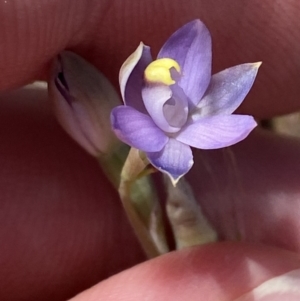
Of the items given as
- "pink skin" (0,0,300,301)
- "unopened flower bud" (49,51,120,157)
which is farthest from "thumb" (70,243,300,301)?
"unopened flower bud" (49,51,120,157)

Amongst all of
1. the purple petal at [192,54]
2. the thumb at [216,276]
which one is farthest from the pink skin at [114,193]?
the purple petal at [192,54]

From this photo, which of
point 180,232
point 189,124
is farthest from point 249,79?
point 180,232

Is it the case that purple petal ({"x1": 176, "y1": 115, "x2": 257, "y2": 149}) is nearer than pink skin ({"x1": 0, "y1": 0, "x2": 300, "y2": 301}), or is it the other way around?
purple petal ({"x1": 176, "y1": 115, "x2": 257, "y2": 149})


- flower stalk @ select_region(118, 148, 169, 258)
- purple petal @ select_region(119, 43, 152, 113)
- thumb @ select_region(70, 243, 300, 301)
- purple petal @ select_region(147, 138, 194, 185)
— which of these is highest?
purple petal @ select_region(119, 43, 152, 113)

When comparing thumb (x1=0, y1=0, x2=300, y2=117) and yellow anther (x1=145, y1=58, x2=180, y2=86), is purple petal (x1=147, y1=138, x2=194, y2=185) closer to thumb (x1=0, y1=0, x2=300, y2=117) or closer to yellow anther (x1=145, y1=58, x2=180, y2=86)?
yellow anther (x1=145, y1=58, x2=180, y2=86)

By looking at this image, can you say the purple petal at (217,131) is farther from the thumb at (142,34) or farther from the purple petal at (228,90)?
the thumb at (142,34)

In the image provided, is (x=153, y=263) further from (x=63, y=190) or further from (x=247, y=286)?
(x=63, y=190)
